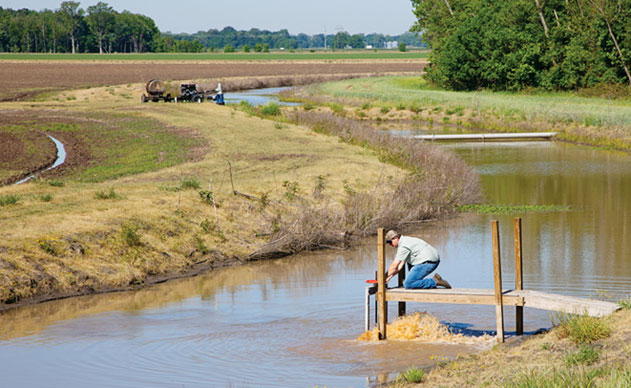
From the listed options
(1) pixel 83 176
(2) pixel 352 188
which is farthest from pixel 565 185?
(1) pixel 83 176

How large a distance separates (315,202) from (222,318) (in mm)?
9109

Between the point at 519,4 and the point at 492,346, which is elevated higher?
the point at 519,4

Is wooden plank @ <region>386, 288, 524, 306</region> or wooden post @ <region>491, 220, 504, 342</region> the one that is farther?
wooden plank @ <region>386, 288, 524, 306</region>

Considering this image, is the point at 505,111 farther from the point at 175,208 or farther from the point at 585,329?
the point at 585,329

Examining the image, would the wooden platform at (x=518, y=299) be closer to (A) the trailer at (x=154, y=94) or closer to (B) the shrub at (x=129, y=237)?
(B) the shrub at (x=129, y=237)

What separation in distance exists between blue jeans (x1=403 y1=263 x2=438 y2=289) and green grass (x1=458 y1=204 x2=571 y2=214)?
13.4 metres

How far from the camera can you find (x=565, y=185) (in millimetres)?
32562

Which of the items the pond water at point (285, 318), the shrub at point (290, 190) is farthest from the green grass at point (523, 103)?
the shrub at point (290, 190)

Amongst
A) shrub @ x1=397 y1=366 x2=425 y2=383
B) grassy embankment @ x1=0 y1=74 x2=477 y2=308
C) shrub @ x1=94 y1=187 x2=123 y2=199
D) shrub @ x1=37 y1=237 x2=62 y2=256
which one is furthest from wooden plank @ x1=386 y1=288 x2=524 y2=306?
shrub @ x1=94 y1=187 x2=123 y2=199

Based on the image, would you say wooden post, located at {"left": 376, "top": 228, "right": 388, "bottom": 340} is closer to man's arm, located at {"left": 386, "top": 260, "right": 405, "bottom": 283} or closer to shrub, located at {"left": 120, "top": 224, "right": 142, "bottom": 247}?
man's arm, located at {"left": 386, "top": 260, "right": 405, "bottom": 283}

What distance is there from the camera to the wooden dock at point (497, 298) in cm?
1294

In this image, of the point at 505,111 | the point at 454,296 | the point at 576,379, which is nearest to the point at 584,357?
the point at 576,379

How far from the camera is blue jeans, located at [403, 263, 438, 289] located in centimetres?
1419

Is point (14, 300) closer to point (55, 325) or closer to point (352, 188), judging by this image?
point (55, 325)
